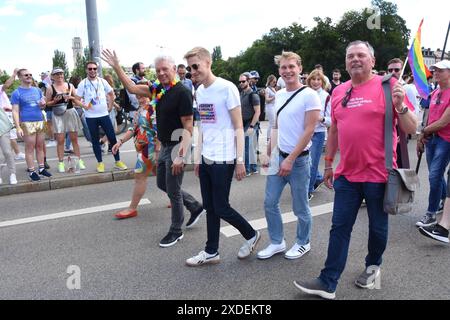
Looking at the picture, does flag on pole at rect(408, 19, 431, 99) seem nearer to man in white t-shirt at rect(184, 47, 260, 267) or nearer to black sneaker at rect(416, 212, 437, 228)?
black sneaker at rect(416, 212, 437, 228)

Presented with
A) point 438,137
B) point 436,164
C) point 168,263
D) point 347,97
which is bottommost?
point 168,263

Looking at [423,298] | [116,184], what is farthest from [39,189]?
[423,298]

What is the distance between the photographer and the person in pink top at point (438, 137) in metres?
4.09

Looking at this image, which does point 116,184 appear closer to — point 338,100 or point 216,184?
point 216,184

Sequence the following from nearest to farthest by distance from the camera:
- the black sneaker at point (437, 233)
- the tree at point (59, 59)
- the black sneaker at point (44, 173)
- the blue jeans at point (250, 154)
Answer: the black sneaker at point (437, 233), the black sneaker at point (44, 173), the blue jeans at point (250, 154), the tree at point (59, 59)

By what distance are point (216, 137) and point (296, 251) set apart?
4.29 feet

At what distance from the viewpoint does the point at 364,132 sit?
9.09ft

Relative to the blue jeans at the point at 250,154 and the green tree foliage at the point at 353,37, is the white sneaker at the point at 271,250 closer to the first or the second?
the blue jeans at the point at 250,154

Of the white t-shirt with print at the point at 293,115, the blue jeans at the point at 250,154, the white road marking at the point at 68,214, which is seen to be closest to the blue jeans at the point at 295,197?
the white t-shirt with print at the point at 293,115

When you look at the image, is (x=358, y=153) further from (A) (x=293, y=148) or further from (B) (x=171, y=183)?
(B) (x=171, y=183)

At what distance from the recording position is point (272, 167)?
3.60 metres

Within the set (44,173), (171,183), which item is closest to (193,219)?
(171,183)

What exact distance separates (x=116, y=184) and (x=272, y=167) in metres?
4.04

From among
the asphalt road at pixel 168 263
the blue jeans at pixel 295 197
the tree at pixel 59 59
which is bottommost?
the asphalt road at pixel 168 263
